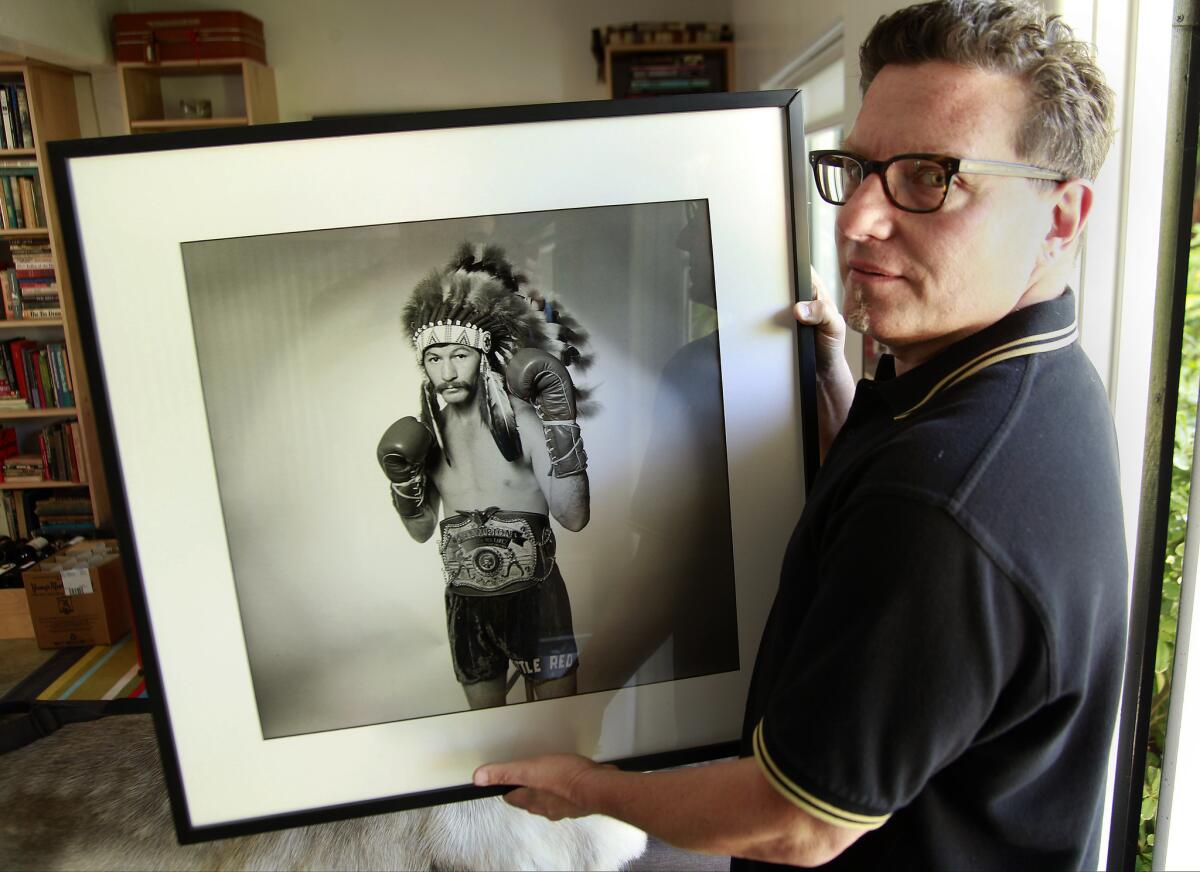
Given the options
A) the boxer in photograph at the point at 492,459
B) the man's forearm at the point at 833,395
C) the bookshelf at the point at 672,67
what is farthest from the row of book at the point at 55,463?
the man's forearm at the point at 833,395

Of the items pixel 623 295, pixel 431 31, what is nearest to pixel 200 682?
pixel 623 295

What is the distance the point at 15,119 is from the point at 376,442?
4.37 metres

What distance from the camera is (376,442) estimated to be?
2.74 ft

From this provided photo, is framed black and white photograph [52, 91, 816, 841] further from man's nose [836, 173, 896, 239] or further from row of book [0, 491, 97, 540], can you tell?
row of book [0, 491, 97, 540]

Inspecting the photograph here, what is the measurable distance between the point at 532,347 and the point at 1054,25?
535 millimetres

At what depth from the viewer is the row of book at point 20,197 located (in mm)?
3953

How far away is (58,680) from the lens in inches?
132

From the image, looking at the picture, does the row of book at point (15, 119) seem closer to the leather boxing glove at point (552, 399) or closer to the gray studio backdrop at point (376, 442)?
the gray studio backdrop at point (376, 442)

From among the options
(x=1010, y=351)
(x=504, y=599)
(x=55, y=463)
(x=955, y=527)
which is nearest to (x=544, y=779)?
(x=504, y=599)

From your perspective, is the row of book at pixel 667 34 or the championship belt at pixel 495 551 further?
the row of book at pixel 667 34

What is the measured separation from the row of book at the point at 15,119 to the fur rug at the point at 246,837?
4.00m

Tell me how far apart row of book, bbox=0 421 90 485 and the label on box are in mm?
806

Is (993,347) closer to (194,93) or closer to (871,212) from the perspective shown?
(871,212)

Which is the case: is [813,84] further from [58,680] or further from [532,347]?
[58,680]
